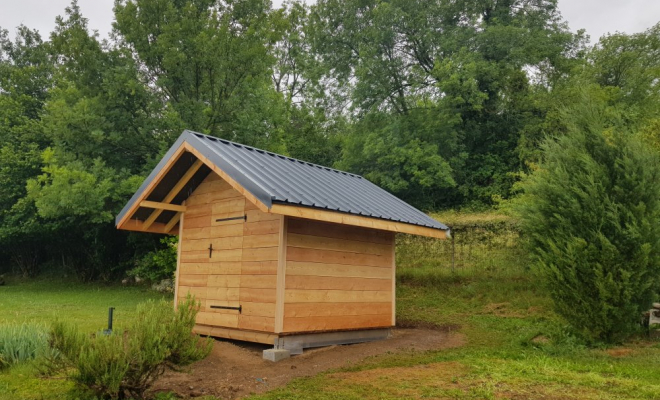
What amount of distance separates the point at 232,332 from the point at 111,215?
11.1 meters

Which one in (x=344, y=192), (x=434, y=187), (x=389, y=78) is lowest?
(x=344, y=192)

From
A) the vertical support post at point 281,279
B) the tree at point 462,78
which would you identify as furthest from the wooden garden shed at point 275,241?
the tree at point 462,78

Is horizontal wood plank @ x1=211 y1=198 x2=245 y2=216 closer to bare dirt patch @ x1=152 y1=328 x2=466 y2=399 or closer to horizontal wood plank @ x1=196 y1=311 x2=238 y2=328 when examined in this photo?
horizontal wood plank @ x1=196 y1=311 x2=238 y2=328

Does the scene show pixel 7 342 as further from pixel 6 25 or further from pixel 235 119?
pixel 6 25

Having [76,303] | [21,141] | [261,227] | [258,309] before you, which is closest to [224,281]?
[258,309]

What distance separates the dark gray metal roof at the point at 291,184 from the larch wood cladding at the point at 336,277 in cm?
52

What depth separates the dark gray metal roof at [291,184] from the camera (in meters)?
6.59

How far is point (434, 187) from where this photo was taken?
2592cm

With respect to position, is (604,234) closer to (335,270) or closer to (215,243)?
(335,270)

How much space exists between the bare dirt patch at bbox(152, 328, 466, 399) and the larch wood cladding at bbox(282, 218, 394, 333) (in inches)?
17.7

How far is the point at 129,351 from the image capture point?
4414 mm

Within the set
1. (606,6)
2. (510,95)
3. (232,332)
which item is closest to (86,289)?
(232,332)

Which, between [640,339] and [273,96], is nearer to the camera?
[640,339]

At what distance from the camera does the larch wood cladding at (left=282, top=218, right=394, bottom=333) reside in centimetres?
718
